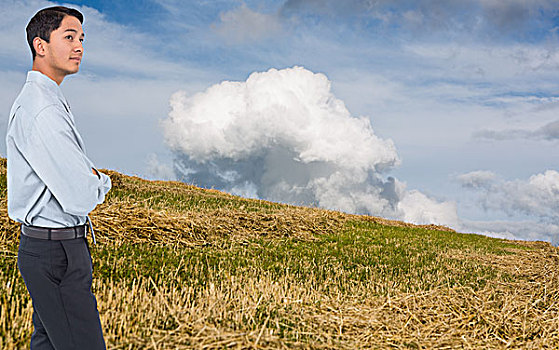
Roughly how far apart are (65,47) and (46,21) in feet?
0.58

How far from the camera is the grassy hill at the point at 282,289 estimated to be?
4531mm

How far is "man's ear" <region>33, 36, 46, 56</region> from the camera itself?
8.70 ft

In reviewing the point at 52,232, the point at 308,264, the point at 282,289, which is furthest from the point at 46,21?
the point at 308,264

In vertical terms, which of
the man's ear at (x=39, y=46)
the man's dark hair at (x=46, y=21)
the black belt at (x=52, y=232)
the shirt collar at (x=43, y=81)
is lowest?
the black belt at (x=52, y=232)

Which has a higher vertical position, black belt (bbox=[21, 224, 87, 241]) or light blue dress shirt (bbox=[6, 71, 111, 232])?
light blue dress shirt (bbox=[6, 71, 111, 232])

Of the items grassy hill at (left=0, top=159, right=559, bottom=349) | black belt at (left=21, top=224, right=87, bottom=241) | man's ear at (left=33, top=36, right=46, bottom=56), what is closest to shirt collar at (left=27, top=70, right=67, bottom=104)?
man's ear at (left=33, top=36, right=46, bottom=56)

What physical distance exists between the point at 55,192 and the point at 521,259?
44.7 ft

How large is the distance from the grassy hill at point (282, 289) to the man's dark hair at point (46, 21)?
2.68 meters

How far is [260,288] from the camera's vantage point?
625 cm

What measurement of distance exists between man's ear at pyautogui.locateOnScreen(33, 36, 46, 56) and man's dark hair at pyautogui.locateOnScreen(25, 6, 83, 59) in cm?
2

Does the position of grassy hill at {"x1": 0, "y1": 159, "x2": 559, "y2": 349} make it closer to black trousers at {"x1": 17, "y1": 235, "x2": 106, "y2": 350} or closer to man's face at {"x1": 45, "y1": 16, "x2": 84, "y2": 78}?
black trousers at {"x1": 17, "y1": 235, "x2": 106, "y2": 350}

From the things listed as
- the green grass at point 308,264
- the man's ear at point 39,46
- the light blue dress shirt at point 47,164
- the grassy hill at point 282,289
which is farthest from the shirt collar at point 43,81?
the green grass at point 308,264

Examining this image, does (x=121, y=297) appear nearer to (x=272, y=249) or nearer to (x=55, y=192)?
(x=55, y=192)

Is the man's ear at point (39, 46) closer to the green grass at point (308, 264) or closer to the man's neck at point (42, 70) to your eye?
the man's neck at point (42, 70)
